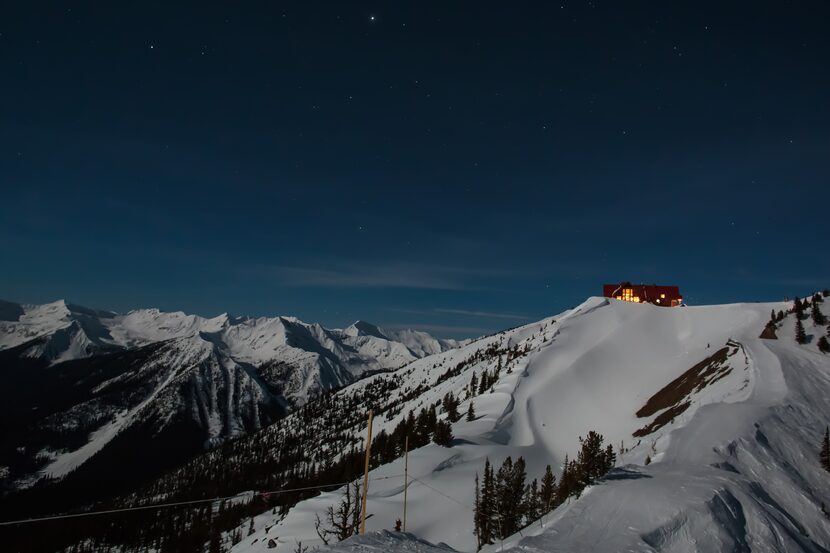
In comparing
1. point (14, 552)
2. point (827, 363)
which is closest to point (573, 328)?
point (827, 363)

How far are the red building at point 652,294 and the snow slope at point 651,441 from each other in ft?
47.3

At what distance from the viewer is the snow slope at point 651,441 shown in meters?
18.3

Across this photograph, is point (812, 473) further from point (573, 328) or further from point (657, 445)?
point (573, 328)

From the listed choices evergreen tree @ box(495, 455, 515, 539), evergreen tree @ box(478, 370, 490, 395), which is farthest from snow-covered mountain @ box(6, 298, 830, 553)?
evergreen tree @ box(495, 455, 515, 539)

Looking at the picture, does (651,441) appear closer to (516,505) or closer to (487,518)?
(516,505)

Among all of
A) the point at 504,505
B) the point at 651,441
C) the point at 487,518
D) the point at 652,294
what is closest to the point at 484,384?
the point at 652,294

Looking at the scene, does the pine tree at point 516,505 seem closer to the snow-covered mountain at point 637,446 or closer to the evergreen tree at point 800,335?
the snow-covered mountain at point 637,446

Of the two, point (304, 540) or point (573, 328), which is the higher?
point (573, 328)

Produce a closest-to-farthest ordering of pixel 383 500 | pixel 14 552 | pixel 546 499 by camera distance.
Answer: pixel 546 499
pixel 383 500
pixel 14 552

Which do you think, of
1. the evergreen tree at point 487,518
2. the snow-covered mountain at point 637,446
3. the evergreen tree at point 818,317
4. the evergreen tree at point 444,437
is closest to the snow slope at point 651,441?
the snow-covered mountain at point 637,446

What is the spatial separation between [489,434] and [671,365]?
47557 millimetres

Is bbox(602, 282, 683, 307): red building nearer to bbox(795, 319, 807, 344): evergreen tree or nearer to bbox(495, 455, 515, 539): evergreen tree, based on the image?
bbox(795, 319, 807, 344): evergreen tree

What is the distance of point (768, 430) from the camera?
33.2m

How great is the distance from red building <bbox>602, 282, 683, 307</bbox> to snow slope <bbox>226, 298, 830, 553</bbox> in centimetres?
1443
